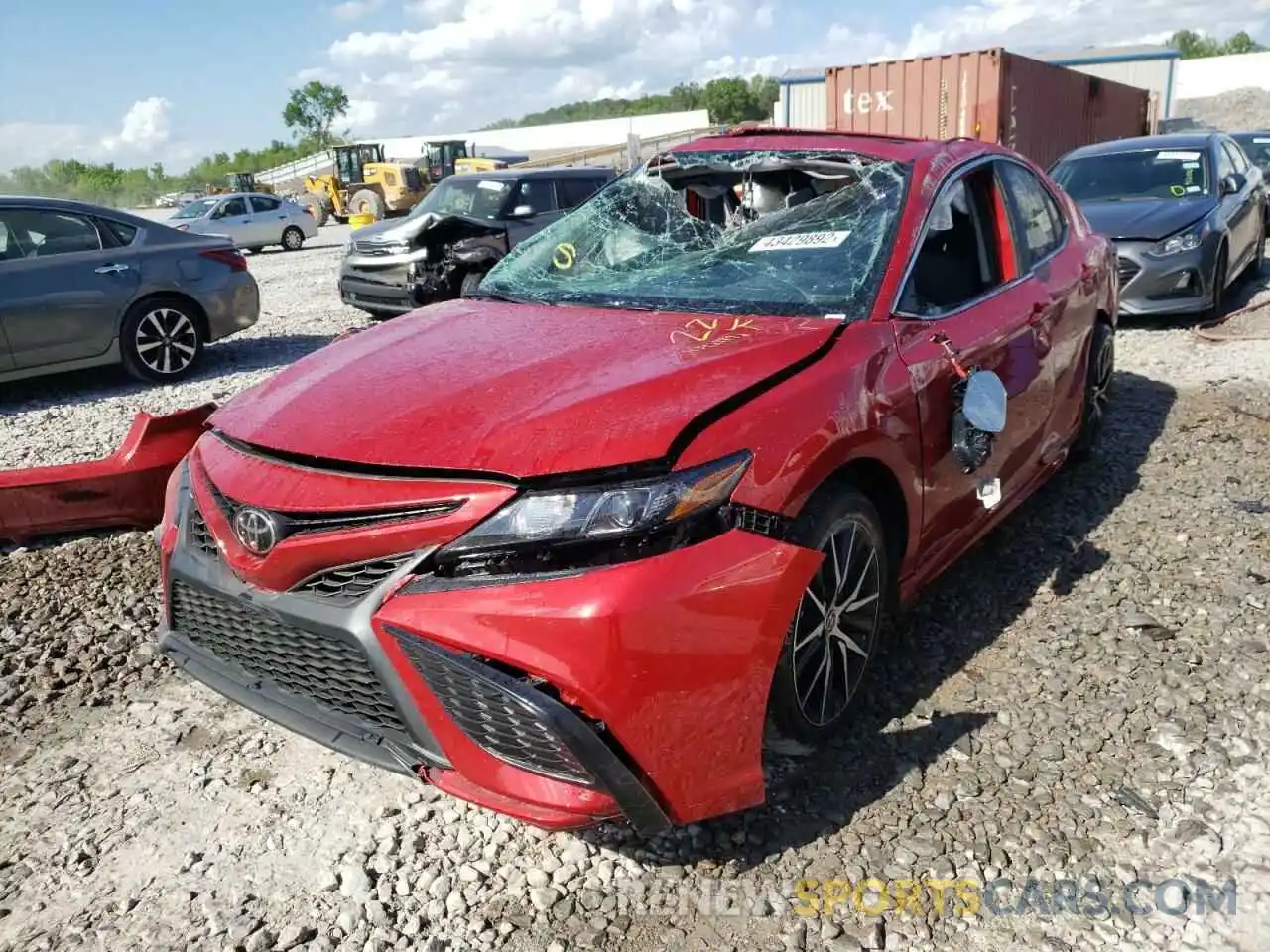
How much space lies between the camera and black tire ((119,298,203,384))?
7.66 meters

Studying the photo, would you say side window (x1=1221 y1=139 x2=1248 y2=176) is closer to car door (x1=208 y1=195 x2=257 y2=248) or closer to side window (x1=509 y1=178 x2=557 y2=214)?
side window (x1=509 y1=178 x2=557 y2=214)

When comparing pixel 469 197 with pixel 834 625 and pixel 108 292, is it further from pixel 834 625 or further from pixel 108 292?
pixel 834 625

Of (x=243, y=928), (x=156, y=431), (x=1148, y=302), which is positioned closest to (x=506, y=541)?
(x=243, y=928)

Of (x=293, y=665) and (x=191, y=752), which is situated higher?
(x=293, y=665)

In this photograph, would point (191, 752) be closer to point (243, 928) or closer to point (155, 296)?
point (243, 928)

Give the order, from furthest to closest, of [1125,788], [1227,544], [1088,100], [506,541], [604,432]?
[1088,100] < [1227,544] < [1125,788] < [604,432] < [506,541]

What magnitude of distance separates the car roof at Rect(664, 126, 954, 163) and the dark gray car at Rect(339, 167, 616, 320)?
5391 millimetres

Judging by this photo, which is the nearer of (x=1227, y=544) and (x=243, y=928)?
(x=243, y=928)

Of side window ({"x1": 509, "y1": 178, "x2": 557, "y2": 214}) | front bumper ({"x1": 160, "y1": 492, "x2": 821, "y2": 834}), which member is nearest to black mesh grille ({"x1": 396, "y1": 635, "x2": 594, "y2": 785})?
front bumper ({"x1": 160, "y1": 492, "x2": 821, "y2": 834})

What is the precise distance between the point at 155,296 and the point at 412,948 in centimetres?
699

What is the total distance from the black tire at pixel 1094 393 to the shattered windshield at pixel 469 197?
7218 mm

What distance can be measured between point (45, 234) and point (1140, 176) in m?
9.30

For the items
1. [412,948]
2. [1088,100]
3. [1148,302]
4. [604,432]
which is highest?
[1088,100]

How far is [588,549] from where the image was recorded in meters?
2.04
